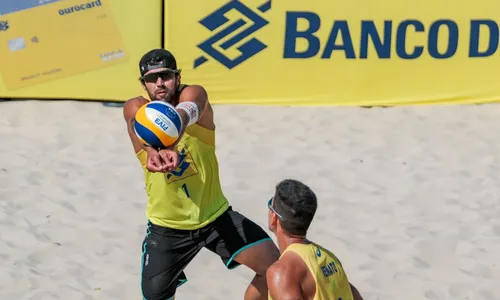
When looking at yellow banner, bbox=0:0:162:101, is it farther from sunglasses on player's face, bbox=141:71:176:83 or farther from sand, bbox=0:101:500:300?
sunglasses on player's face, bbox=141:71:176:83

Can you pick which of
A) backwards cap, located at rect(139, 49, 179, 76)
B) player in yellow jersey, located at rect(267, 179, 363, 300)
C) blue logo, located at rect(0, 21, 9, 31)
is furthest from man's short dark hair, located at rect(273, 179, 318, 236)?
blue logo, located at rect(0, 21, 9, 31)

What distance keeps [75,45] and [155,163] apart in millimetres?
5533

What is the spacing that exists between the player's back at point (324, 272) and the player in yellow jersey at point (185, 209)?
140cm

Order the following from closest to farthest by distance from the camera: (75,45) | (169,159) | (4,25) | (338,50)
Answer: (169,159)
(4,25)
(75,45)
(338,50)

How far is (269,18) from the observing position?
30.9 feet

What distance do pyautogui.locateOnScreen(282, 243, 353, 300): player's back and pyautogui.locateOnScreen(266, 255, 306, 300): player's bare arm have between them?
0.06m

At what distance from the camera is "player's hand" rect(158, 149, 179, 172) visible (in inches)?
162

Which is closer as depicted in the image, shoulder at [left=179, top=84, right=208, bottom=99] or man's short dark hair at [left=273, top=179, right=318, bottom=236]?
man's short dark hair at [left=273, top=179, right=318, bottom=236]

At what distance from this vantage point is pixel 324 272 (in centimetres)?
332

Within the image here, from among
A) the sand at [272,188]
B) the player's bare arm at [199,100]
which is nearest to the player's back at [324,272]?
the player's bare arm at [199,100]

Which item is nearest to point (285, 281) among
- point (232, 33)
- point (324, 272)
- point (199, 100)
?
point (324, 272)

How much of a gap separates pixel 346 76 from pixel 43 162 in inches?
139

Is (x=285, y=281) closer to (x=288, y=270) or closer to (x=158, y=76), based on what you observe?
(x=288, y=270)

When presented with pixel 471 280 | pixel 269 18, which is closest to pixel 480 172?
pixel 471 280
